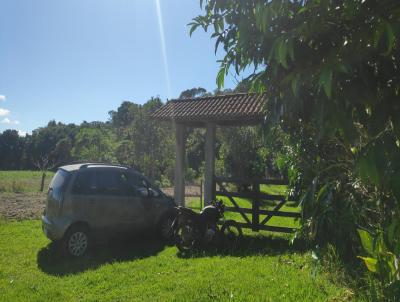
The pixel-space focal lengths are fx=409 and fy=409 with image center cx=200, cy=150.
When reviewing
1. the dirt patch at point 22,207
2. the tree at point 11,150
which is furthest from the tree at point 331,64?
the tree at point 11,150

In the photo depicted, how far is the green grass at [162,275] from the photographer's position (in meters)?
5.60

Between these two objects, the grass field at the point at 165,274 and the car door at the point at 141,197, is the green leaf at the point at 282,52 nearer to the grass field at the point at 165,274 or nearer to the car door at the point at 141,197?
the grass field at the point at 165,274

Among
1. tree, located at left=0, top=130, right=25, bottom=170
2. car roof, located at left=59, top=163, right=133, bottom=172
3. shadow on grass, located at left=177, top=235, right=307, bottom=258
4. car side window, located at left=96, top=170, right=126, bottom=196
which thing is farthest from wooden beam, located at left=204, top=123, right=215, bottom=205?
tree, located at left=0, top=130, right=25, bottom=170

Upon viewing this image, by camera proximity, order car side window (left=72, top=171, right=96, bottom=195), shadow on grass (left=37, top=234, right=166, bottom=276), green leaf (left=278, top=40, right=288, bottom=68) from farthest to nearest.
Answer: car side window (left=72, top=171, right=96, bottom=195), shadow on grass (left=37, top=234, right=166, bottom=276), green leaf (left=278, top=40, right=288, bottom=68)

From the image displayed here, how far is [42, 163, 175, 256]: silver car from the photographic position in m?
8.28

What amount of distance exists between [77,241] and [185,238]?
2.24m

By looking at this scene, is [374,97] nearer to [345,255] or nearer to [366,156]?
[366,156]

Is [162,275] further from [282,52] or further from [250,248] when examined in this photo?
[282,52]

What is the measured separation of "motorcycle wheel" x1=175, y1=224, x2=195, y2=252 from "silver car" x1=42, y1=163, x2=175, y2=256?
3.15 ft

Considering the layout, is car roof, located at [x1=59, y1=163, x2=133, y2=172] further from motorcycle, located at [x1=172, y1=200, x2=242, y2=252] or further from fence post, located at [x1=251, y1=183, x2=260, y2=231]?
fence post, located at [x1=251, y1=183, x2=260, y2=231]

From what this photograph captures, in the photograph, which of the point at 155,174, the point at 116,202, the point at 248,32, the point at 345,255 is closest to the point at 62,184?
the point at 116,202

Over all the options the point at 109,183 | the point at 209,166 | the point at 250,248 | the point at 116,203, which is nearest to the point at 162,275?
the point at 250,248

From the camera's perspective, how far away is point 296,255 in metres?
7.61

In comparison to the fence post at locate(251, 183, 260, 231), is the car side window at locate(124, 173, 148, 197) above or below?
above
